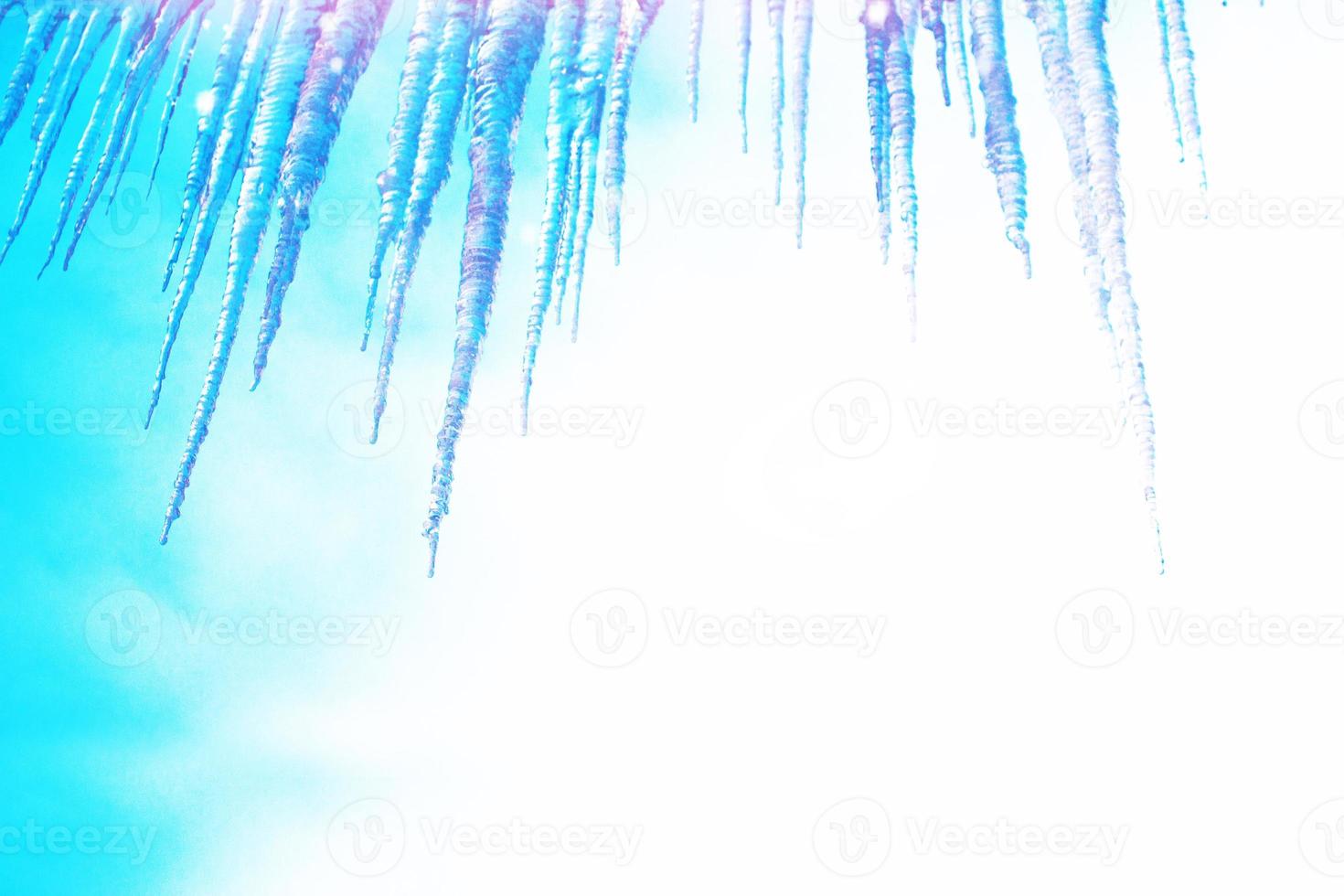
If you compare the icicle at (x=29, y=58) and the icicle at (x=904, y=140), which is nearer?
the icicle at (x=904, y=140)

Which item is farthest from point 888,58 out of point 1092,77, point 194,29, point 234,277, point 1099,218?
point 194,29

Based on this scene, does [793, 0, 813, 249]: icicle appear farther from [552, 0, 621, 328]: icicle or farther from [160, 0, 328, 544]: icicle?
[160, 0, 328, 544]: icicle

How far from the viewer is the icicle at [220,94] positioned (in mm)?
2477

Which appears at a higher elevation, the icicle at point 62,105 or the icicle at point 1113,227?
the icicle at point 62,105

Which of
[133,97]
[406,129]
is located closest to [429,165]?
[406,129]

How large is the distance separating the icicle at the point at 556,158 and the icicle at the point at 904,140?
35.1 inches

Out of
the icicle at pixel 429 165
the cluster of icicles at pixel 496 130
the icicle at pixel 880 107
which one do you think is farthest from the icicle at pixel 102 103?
the icicle at pixel 880 107

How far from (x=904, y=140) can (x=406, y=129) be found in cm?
140

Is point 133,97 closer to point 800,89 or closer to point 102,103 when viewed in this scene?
point 102,103

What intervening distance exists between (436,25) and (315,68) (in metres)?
0.38

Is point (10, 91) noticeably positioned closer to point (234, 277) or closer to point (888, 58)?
point (234, 277)

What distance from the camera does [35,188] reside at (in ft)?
9.49

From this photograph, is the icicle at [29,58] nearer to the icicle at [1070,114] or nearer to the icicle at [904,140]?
the icicle at [904,140]

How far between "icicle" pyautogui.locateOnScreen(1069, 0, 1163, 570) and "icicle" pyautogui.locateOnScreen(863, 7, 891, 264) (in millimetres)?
505
